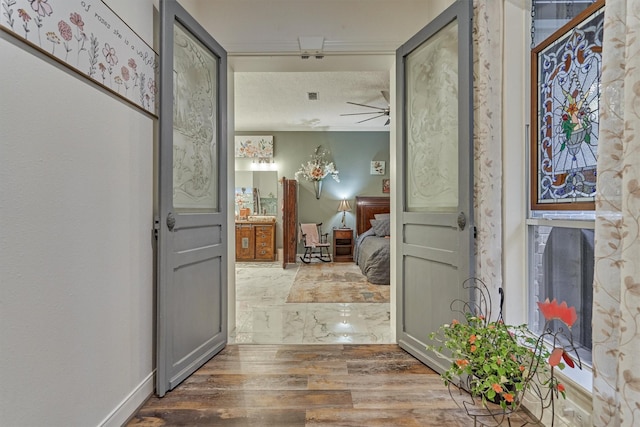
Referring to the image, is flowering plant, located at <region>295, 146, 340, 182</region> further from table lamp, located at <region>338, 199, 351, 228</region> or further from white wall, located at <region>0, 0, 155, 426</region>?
white wall, located at <region>0, 0, 155, 426</region>

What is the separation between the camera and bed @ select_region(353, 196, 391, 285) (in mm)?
4812

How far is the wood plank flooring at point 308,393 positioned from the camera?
1638 millimetres

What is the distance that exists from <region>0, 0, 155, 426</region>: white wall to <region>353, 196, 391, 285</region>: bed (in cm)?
354

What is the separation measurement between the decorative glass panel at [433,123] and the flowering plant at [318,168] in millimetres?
4525

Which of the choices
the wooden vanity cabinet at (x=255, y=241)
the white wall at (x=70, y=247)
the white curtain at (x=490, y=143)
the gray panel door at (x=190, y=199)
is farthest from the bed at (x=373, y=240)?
the white wall at (x=70, y=247)

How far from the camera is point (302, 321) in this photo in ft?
10.5

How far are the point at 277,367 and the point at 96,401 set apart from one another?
1.06 metres

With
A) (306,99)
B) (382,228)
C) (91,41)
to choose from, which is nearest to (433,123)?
(91,41)

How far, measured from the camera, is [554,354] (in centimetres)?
→ 105

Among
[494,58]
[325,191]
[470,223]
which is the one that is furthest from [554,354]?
[325,191]

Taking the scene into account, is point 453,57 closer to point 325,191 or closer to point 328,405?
point 328,405

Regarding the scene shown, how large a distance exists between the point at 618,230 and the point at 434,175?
4.17 feet

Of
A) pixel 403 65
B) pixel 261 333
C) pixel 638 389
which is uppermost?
pixel 403 65

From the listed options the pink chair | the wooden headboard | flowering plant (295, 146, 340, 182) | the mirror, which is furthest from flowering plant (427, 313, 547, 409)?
the mirror
